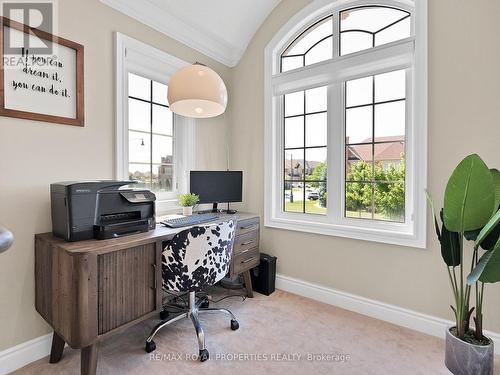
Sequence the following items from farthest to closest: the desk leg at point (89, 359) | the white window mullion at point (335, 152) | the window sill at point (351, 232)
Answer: the white window mullion at point (335, 152) → the window sill at point (351, 232) → the desk leg at point (89, 359)

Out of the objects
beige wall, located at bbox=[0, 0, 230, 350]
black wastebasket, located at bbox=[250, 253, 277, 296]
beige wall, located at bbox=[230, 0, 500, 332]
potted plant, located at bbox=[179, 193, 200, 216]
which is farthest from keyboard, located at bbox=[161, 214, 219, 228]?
beige wall, located at bbox=[230, 0, 500, 332]

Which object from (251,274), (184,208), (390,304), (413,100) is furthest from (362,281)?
(184,208)

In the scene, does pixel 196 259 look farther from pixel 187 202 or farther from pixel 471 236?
A: pixel 471 236

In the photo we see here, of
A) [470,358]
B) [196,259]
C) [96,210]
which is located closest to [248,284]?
[196,259]

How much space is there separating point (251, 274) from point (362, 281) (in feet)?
3.47

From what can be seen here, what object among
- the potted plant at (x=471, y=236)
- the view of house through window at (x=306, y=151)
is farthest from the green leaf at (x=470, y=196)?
the view of house through window at (x=306, y=151)

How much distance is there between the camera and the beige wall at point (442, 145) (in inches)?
72.7

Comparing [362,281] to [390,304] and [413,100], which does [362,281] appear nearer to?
[390,304]

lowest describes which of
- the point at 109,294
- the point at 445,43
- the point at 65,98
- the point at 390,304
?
the point at 390,304

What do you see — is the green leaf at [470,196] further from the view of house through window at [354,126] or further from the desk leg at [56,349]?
the desk leg at [56,349]

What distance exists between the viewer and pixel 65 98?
1.91 m

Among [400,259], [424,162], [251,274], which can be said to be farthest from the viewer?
[251,274]

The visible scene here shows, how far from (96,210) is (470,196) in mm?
2101

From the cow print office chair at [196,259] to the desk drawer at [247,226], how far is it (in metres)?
0.58
